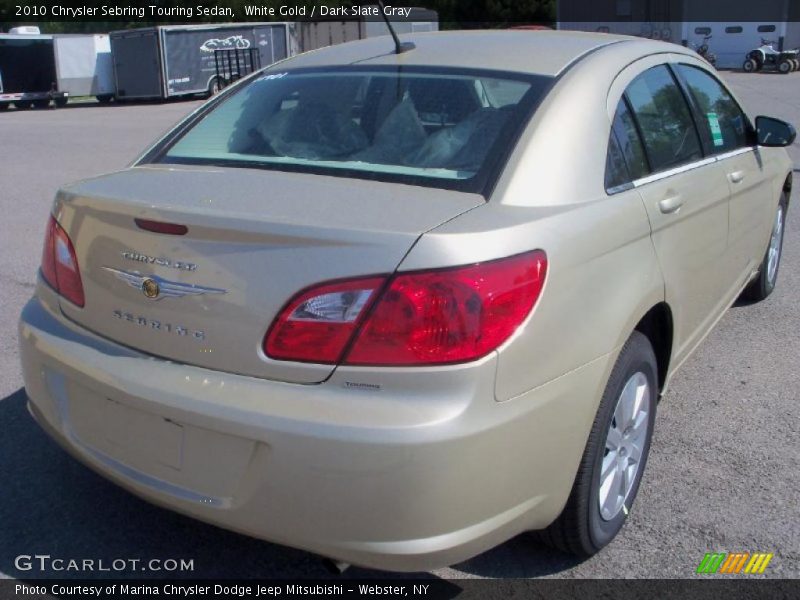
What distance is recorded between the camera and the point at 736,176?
12.8ft

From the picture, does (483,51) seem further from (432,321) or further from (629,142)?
(432,321)

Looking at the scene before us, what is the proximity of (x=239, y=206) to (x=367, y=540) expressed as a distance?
0.96 m

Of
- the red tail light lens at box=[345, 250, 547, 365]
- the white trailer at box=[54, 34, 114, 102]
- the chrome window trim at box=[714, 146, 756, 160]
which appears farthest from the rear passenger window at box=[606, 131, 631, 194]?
the white trailer at box=[54, 34, 114, 102]

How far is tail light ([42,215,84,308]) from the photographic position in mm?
2656

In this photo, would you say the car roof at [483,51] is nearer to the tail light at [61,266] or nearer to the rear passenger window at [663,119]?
the rear passenger window at [663,119]

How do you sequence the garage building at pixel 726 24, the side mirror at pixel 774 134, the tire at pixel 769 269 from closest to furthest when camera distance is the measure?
the side mirror at pixel 774 134
the tire at pixel 769 269
the garage building at pixel 726 24

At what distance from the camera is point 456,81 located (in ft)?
10.1

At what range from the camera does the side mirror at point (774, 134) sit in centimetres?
434

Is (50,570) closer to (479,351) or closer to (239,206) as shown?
(239,206)

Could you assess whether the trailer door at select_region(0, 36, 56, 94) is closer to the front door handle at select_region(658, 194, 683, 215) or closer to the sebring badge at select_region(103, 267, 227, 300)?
the sebring badge at select_region(103, 267, 227, 300)

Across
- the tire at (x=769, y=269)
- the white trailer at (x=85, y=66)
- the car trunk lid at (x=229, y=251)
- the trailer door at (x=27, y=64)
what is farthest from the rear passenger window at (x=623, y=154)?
the white trailer at (x=85, y=66)

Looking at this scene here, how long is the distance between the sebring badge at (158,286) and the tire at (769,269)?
3.86 m

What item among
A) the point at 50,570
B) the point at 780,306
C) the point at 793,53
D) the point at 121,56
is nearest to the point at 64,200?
the point at 50,570

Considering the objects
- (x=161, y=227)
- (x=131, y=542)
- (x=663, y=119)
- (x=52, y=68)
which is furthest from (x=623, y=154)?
(x=52, y=68)
